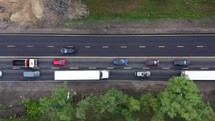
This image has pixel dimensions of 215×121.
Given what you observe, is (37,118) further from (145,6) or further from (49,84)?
(145,6)

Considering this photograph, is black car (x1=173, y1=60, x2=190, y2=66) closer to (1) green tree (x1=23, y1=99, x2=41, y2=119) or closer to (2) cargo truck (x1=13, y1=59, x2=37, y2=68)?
(2) cargo truck (x1=13, y1=59, x2=37, y2=68)

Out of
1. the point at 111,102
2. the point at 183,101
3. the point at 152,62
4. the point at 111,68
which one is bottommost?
the point at 111,102

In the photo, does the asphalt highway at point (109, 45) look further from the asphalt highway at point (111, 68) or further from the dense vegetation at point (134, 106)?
the dense vegetation at point (134, 106)

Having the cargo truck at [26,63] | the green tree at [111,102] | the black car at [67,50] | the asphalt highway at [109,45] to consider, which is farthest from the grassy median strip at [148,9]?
the green tree at [111,102]

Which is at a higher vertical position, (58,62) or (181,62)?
(58,62)

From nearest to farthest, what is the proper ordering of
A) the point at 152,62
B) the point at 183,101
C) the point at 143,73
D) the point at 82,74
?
the point at 183,101 → the point at 82,74 → the point at 152,62 → the point at 143,73

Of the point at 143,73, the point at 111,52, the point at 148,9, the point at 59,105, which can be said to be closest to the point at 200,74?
the point at 143,73

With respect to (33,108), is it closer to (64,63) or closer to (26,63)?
(26,63)
